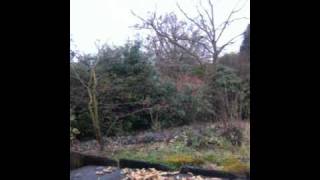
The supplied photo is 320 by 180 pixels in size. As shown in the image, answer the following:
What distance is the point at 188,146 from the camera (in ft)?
14.9

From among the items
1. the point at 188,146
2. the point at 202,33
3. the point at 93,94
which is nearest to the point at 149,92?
the point at 93,94

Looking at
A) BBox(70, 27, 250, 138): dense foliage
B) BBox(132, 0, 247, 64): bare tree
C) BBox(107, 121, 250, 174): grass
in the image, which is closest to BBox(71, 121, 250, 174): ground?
BBox(107, 121, 250, 174): grass

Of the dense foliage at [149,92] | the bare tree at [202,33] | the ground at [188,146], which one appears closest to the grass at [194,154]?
the ground at [188,146]

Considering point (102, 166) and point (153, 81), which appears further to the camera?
point (153, 81)

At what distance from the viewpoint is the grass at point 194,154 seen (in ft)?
13.1

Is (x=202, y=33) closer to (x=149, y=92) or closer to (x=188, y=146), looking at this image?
(x=149, y=92)

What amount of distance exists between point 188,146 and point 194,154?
223 mm

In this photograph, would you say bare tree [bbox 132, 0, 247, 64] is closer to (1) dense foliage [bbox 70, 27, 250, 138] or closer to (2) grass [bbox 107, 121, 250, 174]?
(1) dense foliage [bbox 70, 27, 250, 138]

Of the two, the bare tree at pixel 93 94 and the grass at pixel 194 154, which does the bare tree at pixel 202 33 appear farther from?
the grass at pixel 194 154

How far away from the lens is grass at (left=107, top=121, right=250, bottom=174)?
4.00 metres
